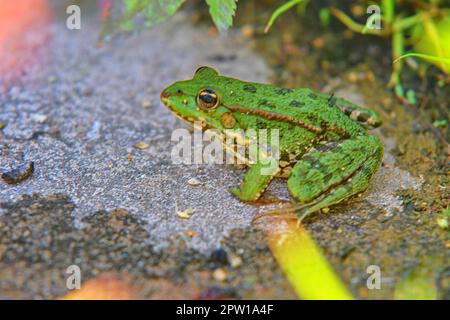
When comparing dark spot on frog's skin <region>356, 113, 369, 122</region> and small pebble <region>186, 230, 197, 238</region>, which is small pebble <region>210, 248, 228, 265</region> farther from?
dark spot on frog's skin <region>356, 113, 369, 122</region>

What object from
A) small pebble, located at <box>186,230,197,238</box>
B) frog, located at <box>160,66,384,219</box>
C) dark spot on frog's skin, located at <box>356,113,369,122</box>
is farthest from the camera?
dark spot on frog's skin, located at <box>356,113,369,122</box>

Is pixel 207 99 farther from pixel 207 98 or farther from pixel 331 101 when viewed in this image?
pixel 331 101

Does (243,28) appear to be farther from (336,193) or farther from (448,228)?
(448,228)

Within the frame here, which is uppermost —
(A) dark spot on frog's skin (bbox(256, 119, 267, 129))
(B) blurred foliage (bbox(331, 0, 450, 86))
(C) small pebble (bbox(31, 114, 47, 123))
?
(B) blurred foliage (bbox(331, 0, 450, 86))

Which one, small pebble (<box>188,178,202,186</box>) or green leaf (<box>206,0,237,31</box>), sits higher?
green leaf (<box>206,0,237,31</box>)

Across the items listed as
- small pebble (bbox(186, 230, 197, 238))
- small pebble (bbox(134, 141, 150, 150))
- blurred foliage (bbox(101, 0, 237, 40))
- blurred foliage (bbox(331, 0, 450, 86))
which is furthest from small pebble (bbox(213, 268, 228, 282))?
blurred foliage (bbox(331, 0, 450, 86))

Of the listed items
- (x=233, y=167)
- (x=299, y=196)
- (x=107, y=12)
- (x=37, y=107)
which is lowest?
(x=299, y=196)
